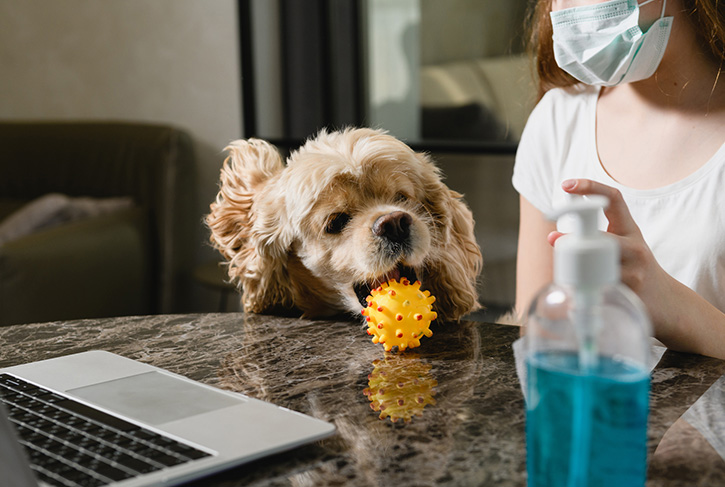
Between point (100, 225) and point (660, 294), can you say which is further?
point (100, 225)

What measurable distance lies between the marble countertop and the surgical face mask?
1.55 feet

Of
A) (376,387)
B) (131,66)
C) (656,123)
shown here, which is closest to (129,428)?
(376,387)

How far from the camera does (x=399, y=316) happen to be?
0.95m

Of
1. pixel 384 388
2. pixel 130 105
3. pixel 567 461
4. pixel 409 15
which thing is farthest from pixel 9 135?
pixel 567 461

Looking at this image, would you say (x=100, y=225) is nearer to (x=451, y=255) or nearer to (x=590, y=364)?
(x=451, y=255)

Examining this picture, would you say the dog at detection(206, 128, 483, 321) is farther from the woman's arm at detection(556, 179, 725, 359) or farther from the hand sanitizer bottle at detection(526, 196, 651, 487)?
the hand sanitizer bottle at detection(526, 196, 651, 487)

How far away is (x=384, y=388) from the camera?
83 centimetres

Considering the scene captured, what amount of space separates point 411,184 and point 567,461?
617mm

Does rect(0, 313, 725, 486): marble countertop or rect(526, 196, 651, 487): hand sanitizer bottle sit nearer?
rect(526, 196, 651, 487): hand sanitizer bottle

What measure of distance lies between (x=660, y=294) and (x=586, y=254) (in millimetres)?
435

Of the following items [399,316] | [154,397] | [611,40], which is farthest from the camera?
[611,40]

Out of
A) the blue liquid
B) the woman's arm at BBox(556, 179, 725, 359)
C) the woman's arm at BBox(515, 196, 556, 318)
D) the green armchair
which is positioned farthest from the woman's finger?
the green armchair

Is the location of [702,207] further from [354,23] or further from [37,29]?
[37,29]

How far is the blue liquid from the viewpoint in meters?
0.51
